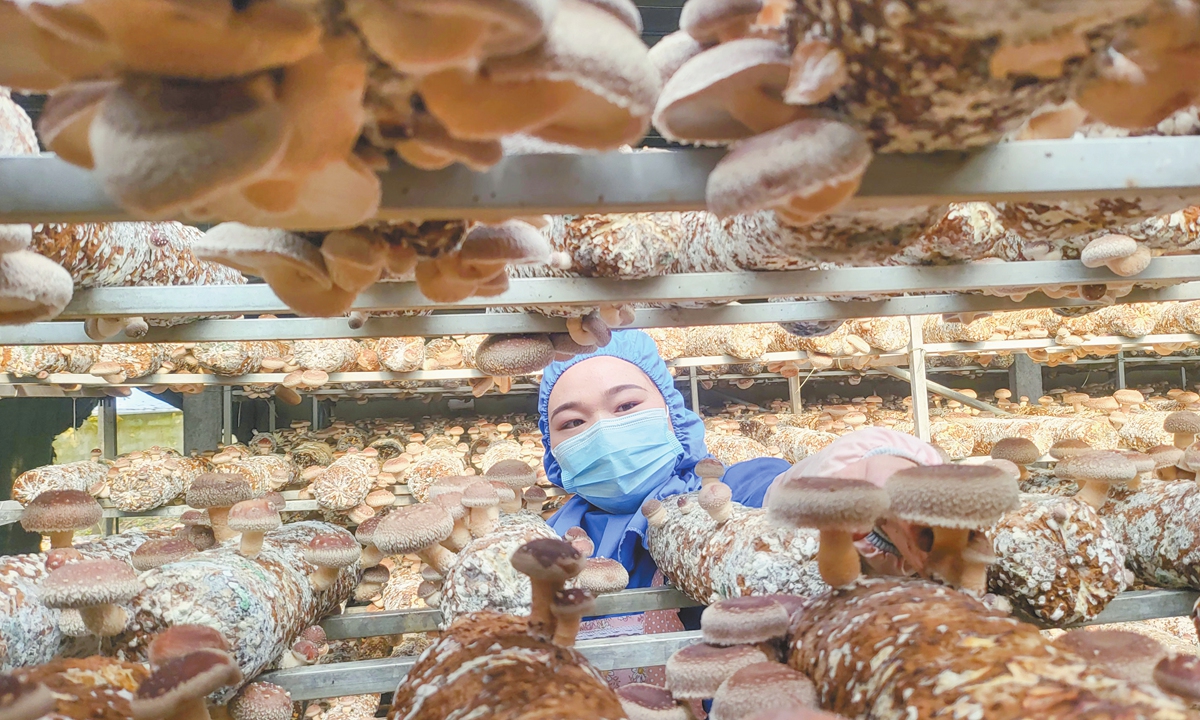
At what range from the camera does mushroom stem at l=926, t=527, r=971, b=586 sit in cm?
93

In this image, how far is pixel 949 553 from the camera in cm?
94

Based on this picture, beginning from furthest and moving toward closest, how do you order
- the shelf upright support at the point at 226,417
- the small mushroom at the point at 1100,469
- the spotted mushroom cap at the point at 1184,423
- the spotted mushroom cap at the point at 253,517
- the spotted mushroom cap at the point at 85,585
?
1. the shelf upright support at the point at 226,417
2. the spotted mushroom cap at the point at 1184,423
3. the small mushroom at the point at 1100,469
4. the spotted mushroom cap at the point at 253,517
5. the spotted mushroom cap at the point at 85,585

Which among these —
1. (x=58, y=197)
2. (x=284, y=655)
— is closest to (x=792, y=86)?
(x=58, y=197)

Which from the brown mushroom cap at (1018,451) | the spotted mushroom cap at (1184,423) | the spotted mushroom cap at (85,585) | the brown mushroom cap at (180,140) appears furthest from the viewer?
the spotted mushroom cap at (1184,423)

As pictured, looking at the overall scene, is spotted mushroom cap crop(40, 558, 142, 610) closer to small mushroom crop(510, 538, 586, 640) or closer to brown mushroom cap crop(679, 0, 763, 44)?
small mushroom crop(510, 538, 586, 640)

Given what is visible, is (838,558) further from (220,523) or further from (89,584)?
(220,523)

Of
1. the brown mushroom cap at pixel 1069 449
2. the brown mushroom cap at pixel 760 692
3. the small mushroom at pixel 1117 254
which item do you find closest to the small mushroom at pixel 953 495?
the brown mushroom cap at pixel 760 692

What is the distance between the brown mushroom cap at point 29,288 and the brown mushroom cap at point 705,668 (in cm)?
76

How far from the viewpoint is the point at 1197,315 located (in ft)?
12.8

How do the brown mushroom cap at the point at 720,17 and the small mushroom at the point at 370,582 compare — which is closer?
the brown mushroom cap at the point at 720,17

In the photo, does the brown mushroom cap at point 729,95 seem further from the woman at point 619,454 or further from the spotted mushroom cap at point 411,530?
the woman at point 619,454

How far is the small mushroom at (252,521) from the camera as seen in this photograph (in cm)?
162

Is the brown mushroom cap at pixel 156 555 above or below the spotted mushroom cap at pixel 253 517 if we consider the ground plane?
below

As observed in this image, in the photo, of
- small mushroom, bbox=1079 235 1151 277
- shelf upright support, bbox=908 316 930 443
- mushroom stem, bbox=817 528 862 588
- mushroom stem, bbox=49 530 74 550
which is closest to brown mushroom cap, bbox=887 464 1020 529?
mushroom stem, bbox=817 528 862 588
